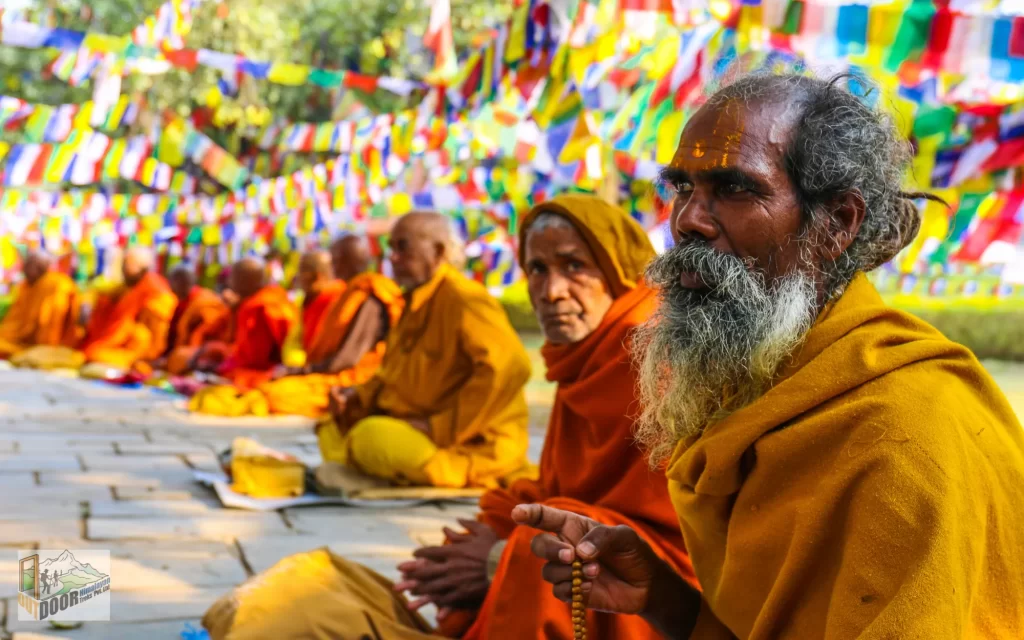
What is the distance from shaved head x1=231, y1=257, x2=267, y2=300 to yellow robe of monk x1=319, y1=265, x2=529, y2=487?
5230 mm

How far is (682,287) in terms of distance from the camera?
177 cm

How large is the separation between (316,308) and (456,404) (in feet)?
14.7

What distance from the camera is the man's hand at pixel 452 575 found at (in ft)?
9.69

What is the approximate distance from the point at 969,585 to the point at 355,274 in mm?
8071

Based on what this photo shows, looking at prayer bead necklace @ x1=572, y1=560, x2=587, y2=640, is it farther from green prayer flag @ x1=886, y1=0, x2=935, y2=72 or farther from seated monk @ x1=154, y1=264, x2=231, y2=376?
seated monk @ x1=154, y1=264, x2=231, y2=376

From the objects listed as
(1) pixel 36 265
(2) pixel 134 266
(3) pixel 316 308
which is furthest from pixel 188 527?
(1) pixel 36 265

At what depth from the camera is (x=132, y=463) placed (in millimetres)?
6195

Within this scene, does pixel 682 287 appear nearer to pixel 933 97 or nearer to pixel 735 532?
pixel 735 532

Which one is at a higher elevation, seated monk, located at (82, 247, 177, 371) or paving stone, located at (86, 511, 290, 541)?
paving stone, located at (86, 511, 290, 541)

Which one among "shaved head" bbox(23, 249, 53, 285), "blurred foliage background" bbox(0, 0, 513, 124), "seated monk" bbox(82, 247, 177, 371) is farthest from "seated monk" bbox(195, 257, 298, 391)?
"blurred foliage background" bbox(0, 0, 513, 124)

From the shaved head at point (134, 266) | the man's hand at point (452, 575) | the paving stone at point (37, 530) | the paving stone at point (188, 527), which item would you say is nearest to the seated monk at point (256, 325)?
the shaved head at point (134, 266)

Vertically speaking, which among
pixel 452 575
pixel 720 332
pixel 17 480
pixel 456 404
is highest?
pixel 720 332

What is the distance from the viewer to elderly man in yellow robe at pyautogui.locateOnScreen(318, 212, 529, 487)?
5285 mm

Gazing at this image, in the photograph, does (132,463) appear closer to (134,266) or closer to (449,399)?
(449,399)
